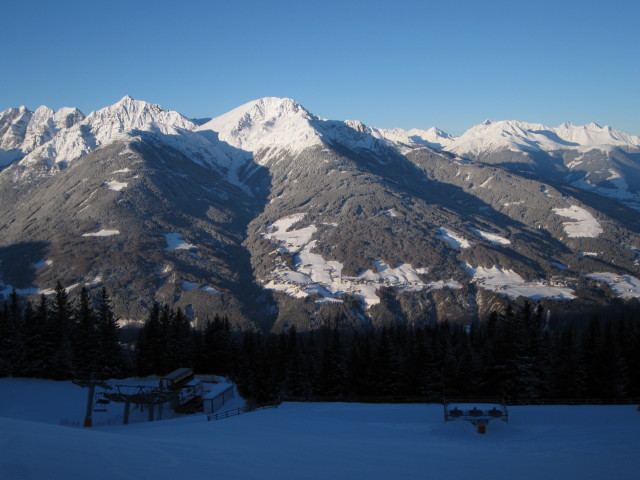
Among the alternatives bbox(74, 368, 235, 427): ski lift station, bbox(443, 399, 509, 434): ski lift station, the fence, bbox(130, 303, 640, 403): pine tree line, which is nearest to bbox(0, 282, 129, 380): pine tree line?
bbox(130, 303, 640, 403): pine tree line

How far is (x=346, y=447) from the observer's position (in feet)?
91.1

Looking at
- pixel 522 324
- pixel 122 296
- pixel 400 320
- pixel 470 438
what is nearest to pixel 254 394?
pixel 522 324

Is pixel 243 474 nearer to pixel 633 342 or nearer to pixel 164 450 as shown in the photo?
pixel 164 450

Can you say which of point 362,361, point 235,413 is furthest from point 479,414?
point 362,361

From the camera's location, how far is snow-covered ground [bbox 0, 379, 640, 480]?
1800 centimetres

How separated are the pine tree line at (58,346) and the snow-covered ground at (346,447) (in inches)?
1024

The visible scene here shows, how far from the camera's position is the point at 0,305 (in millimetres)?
176000

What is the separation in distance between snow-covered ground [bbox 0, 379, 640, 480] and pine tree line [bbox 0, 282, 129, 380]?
26.0 m

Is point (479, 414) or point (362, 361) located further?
point (362, 361)

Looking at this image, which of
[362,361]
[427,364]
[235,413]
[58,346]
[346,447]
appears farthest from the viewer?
[362,361]

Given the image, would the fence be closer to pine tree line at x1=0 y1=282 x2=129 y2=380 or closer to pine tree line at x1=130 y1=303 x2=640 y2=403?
pine tree line at x1=130 y1=303 x2=640 y2=403

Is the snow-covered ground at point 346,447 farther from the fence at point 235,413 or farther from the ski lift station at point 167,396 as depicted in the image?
the ski lift station at point 167,396

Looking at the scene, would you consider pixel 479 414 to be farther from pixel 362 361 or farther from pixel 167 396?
pixel 362 361

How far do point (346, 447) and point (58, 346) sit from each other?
162 ft
